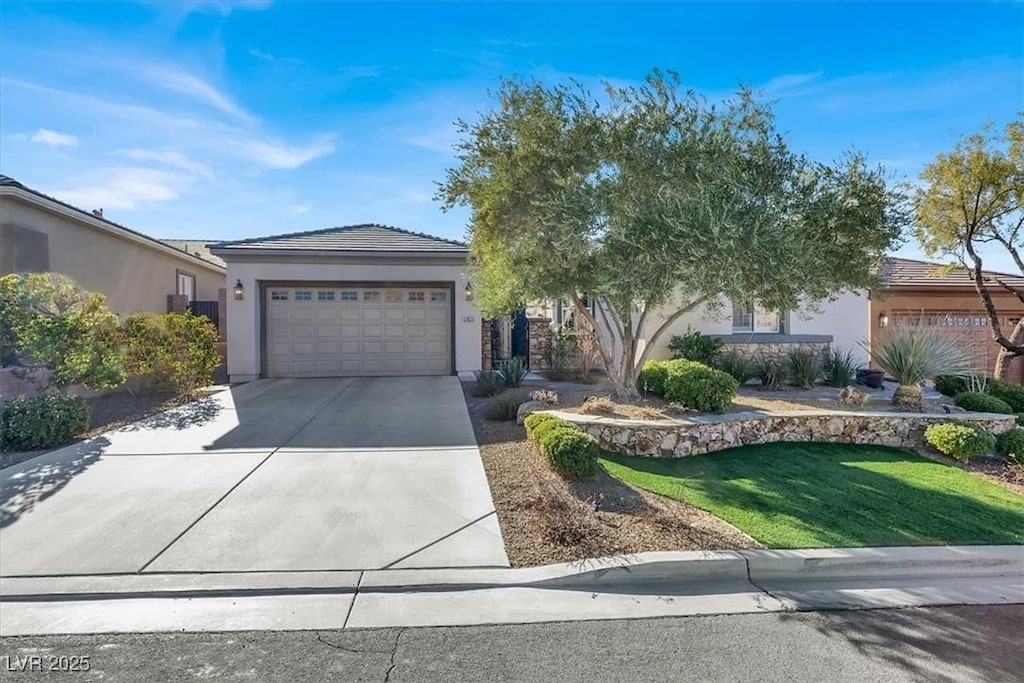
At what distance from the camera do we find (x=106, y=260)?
1269 centimetres

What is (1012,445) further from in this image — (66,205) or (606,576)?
(66,205)

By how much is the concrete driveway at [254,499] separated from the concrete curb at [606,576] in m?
0.14

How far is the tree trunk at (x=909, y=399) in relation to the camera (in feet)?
27.9

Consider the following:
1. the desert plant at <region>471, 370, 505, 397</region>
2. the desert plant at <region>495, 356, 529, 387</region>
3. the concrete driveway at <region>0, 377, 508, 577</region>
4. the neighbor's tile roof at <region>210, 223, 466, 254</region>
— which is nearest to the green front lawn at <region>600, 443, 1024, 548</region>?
the concrete driveway at <region>0, 377, 508, 577</region>

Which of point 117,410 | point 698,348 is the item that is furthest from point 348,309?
point 698,348

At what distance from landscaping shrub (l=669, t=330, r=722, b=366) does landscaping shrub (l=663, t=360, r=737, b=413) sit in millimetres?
3940

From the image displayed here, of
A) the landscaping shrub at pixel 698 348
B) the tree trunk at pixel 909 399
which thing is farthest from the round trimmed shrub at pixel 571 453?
the landscaping shrub at pixel 698 348

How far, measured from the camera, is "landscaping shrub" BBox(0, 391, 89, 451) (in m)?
6.93

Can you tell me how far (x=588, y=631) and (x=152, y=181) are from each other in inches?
388

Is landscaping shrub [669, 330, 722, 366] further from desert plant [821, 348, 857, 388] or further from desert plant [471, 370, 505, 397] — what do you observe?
desert plant [471, 370, 505, 397]

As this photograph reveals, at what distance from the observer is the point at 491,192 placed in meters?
7.23

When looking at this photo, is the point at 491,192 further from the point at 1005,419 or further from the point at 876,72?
the point at 1005,419

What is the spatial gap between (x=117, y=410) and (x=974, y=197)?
16.9 meters

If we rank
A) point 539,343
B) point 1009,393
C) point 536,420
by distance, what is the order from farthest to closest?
point 539,343
point 1009,393
point 536,420
